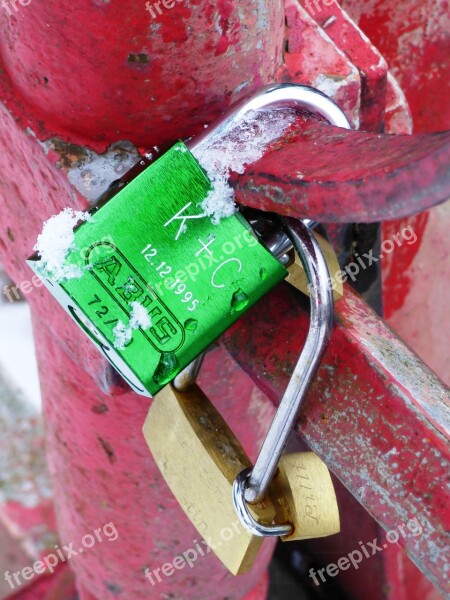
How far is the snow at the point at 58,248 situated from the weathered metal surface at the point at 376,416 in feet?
0.51

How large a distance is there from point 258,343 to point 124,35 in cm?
23

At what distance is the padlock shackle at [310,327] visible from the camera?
52 centimetres

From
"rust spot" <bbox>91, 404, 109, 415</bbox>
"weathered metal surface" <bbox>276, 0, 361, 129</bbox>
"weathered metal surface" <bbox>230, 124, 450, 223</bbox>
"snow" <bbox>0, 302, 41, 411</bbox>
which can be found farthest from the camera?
"snow" <bbox>0, 302, 41, 411</bbox>

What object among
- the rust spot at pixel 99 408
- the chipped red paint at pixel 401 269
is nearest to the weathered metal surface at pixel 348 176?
the rust spot at pixel 99 408

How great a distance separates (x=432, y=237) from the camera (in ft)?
3.28

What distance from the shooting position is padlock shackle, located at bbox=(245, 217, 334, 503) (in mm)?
522

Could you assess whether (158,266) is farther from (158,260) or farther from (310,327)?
(310,327)

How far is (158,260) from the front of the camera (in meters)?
0.52

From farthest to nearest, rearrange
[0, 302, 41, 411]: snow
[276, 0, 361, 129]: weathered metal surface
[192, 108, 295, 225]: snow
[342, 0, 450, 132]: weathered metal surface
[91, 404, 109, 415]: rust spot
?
[0, 302, 41, 411]: snow → [342, 0, 450, 132]: weathered metal surface → [91, 404, 109, 415]: rust spot → [276, 0, 361, 129]: weathered metal surface → [192, 108, 295, 225]: snow

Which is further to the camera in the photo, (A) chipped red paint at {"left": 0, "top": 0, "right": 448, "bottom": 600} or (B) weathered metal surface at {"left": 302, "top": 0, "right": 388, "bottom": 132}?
(B) weathered metal surface at {"left": 302, "top": 0, "right": 388, "bottom": 132}

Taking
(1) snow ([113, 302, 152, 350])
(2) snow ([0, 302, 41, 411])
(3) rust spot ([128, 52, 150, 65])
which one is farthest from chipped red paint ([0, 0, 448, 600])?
(2) snow ([0, 302, 41, 411])

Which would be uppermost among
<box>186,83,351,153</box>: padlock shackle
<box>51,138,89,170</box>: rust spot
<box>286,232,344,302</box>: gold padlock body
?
<box>51,138,89,170</box>: rust spot

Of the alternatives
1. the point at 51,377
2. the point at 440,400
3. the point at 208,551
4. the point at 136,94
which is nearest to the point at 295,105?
the point at 136,94

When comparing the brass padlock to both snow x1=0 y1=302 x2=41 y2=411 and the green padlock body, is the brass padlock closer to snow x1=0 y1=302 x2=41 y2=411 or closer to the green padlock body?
the green padlock body
